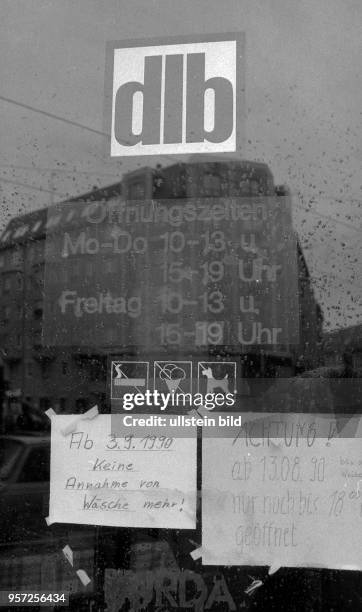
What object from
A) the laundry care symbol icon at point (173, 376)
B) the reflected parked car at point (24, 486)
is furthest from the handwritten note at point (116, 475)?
the laundry care symbol icon at point (173, 376)

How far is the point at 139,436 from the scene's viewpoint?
2928 mm

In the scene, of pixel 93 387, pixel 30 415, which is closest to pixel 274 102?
pixel 93 387

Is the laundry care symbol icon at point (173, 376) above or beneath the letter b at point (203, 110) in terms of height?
beneath

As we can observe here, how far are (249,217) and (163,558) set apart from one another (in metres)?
1.21

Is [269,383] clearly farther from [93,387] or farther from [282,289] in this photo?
[93,387]

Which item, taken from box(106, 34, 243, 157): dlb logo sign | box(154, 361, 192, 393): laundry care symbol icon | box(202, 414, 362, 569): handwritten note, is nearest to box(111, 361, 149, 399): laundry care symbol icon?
box(154, 361, 192, 393): laundry care symbol icon

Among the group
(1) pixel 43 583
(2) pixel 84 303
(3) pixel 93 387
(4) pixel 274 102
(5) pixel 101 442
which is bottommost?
(1) pixel 43 583

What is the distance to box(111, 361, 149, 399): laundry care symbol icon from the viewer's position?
291 centimetres

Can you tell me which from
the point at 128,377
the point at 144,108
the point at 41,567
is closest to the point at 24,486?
the point at 41,567

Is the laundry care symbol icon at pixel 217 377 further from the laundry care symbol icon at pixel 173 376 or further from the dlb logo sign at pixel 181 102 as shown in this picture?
the dlb logo sign at pixel 181 102

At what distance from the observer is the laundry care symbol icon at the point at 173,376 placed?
9.48 ft

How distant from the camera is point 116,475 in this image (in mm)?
2938

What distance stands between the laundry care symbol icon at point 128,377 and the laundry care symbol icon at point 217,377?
192 millimetres

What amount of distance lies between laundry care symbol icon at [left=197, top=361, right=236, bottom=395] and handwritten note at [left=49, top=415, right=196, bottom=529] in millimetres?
179
